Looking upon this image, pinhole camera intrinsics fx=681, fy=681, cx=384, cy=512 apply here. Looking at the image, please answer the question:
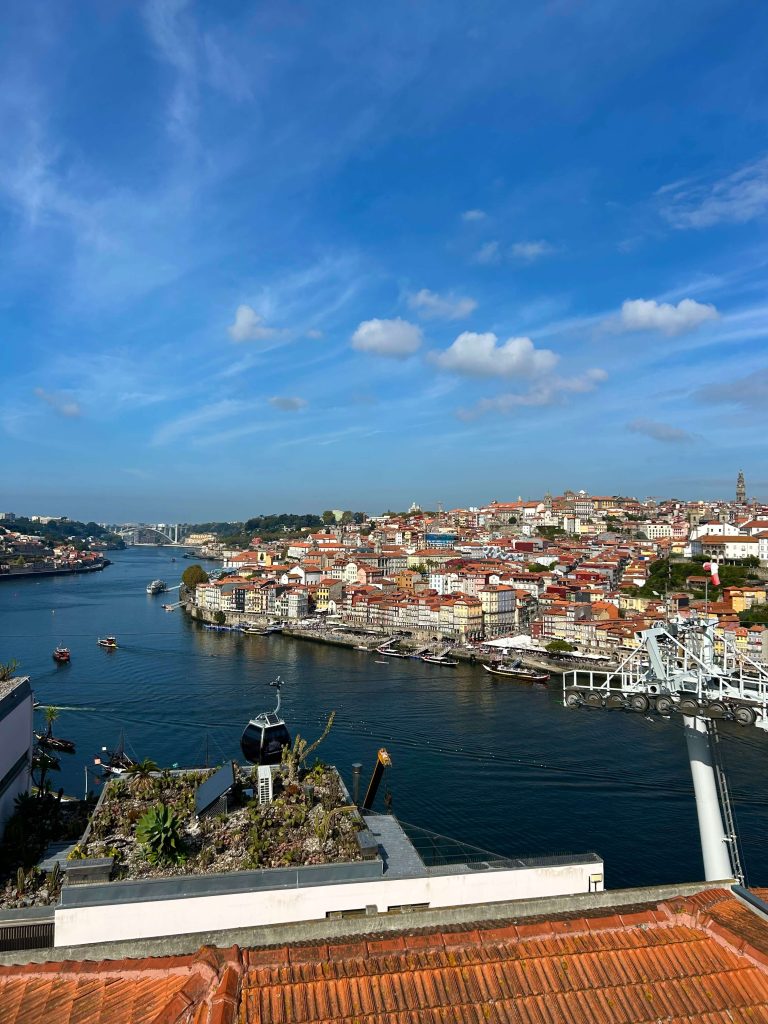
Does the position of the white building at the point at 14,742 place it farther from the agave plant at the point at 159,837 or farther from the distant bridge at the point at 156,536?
the distant bridge at the point at 156,536

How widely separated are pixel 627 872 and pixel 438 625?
26.2 metres

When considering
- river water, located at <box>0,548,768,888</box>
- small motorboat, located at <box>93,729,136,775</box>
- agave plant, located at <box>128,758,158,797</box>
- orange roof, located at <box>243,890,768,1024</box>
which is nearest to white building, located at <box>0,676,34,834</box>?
agave plant, located at <box>128,758,158,797</box>

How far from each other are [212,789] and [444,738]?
12.2 meters

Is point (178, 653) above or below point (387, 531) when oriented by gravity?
below

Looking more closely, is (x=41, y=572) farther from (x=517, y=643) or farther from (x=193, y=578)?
(x=517, y=643)

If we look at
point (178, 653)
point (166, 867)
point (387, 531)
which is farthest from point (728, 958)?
point (387, 531)

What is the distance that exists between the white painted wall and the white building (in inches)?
137

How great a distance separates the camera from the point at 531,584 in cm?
4281

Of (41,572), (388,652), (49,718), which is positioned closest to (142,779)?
(49,718)

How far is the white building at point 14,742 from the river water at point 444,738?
6595 millimetres

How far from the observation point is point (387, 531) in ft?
247

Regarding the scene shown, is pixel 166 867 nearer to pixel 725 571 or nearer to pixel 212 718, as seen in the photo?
pixel 212 718

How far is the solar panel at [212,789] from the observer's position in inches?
269

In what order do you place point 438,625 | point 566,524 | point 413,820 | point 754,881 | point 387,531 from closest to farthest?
1. point 754,881
2. point 413,820
3. point 438,625
4. point 566,524
5. point 387,531
